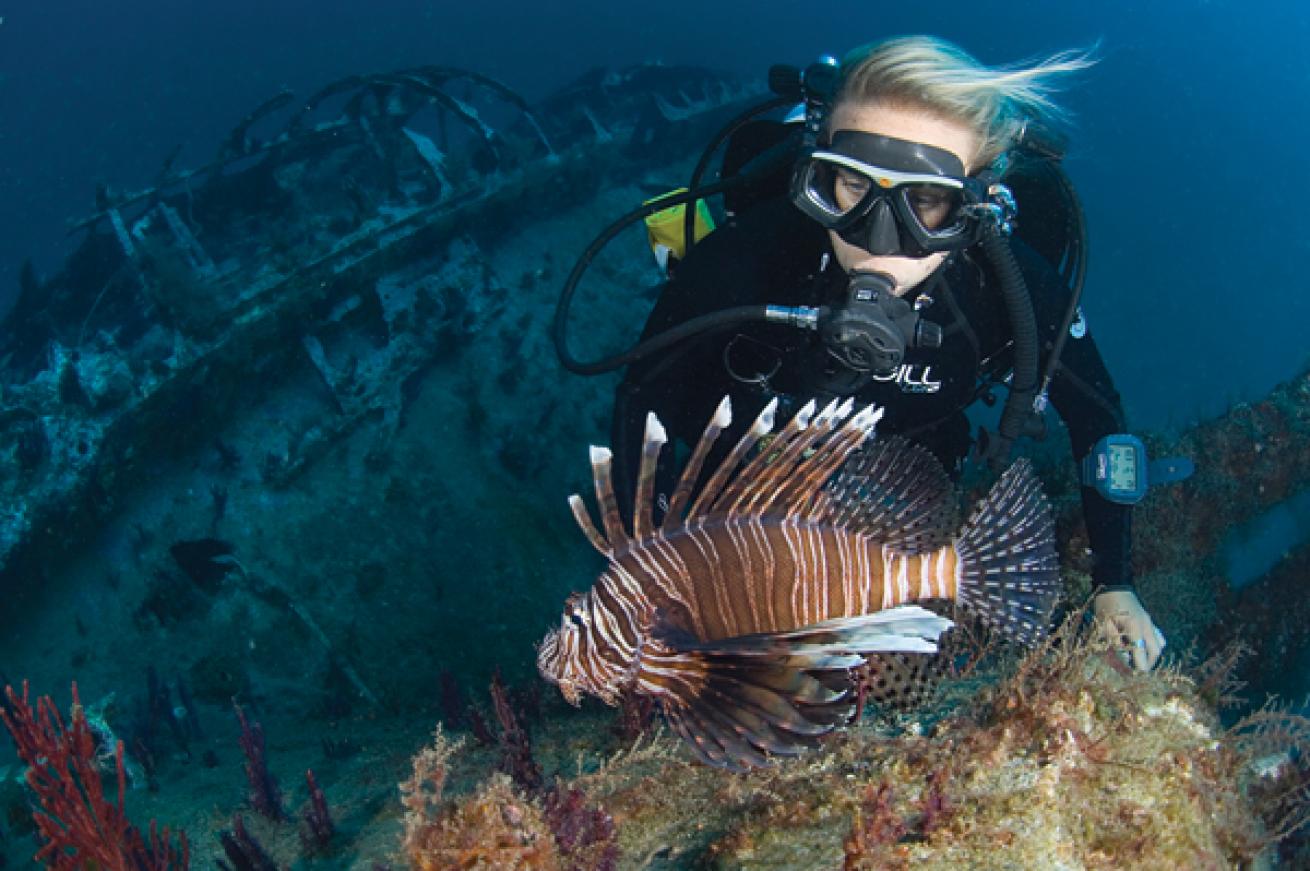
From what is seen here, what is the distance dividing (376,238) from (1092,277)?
36.6 m

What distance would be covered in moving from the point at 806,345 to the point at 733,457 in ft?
4.27

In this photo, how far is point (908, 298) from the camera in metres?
3.24

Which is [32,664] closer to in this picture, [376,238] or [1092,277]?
[376,238]

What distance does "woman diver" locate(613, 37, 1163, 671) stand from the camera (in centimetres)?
255

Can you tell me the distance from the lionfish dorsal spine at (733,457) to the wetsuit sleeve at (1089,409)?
212 centimetres

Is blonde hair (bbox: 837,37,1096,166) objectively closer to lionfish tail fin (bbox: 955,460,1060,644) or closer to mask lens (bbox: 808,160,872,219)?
mask lens (bbox: 808,160,872,219)

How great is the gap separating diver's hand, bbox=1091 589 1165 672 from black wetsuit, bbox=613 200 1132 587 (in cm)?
15

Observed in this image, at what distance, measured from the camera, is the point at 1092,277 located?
112 ft

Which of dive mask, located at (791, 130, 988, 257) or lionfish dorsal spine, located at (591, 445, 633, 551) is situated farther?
dive mask, located at (791, 130, 988, 257)

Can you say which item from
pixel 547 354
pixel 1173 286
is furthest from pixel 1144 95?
pixel 547 354

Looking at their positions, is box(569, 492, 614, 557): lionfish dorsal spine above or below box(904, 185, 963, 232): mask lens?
below

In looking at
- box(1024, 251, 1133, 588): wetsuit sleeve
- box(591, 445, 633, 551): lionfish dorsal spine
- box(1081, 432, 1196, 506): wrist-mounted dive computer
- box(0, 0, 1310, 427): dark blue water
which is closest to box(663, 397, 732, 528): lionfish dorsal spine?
box(591, 445, 633, 551): lionfish dorsal spine

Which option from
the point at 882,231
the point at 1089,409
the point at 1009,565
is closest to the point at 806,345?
the point at 882,231

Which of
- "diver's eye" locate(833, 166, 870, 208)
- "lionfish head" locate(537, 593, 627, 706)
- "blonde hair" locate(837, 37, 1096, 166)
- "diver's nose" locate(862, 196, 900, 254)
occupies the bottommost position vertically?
"lionfish head" locate(537, 593, 627, 706)
